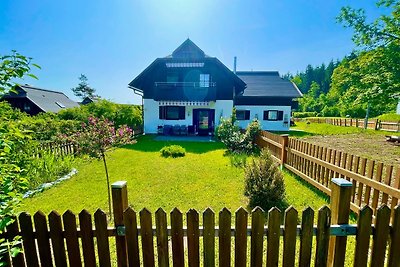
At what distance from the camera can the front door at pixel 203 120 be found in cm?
2021

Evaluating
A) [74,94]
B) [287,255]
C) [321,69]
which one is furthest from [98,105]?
[321,69]

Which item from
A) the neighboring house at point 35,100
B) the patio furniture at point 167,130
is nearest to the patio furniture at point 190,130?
the patio furniture at point 167,130

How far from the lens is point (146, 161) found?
9383mm

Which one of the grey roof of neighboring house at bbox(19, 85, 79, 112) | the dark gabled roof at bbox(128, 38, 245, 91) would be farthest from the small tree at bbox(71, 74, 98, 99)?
the dark gabled roof at bbox(128, 38, 245, 91)

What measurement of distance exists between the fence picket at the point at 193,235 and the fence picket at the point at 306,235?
108cm

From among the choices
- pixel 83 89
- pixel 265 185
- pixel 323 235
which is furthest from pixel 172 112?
pixel 83 89

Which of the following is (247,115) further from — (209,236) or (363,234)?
(209,236)

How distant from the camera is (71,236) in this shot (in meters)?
2.28

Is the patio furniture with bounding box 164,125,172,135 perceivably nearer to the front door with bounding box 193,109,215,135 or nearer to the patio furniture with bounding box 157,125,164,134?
the patio furniture with bounding box 157,125,164,134

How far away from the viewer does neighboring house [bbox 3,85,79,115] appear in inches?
1183

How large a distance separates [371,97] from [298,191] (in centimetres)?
899

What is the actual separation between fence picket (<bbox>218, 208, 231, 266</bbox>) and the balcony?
17266mm

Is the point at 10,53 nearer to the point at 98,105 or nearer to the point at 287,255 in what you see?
the point at 287,255

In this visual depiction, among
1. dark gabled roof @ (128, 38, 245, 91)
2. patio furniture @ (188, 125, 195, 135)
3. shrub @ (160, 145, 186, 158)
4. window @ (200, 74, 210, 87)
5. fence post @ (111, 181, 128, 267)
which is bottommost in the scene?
shrub @ (160, 145, 186, 158)
